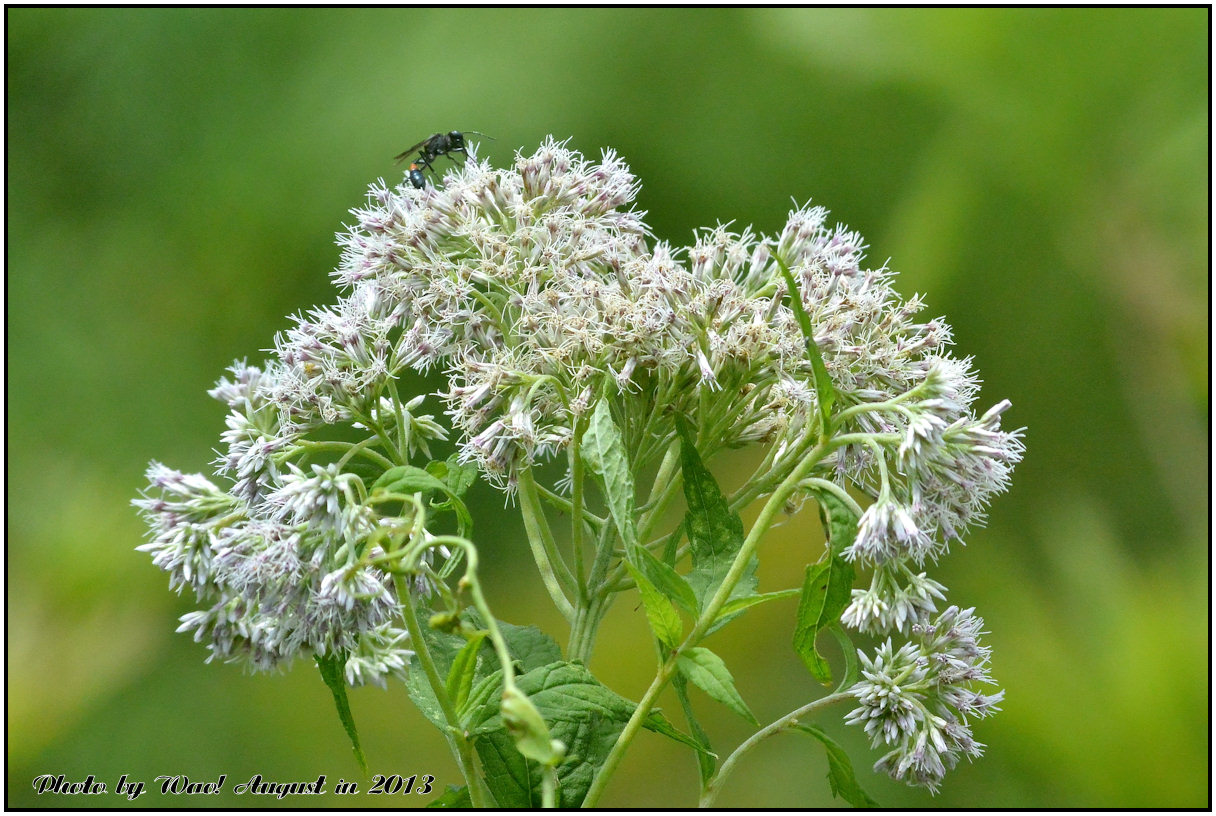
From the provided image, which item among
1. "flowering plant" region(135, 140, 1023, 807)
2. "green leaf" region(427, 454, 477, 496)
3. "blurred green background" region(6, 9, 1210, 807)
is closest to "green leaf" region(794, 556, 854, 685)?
"flowering plant" region(135, 140, 1023, 807)

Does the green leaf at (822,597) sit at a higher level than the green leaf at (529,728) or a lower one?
higher

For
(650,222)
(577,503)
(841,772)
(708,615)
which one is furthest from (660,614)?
(650,222)

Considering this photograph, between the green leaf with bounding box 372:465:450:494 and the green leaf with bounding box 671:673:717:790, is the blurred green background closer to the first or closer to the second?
the green leaf with bounding box 671:673:717:790

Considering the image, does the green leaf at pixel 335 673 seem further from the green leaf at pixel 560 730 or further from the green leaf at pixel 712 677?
the green leaf at pixel 712 677

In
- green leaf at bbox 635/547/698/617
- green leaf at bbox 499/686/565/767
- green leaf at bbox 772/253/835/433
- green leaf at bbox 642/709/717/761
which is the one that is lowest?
green leaf at bbox 642/709/717/761

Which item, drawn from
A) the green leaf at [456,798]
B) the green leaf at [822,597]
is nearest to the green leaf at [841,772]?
the green leaf at [822,597]

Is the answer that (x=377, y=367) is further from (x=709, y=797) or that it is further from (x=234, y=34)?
(x=234, y=34)

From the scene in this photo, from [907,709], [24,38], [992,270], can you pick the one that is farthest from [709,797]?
[24,38]
